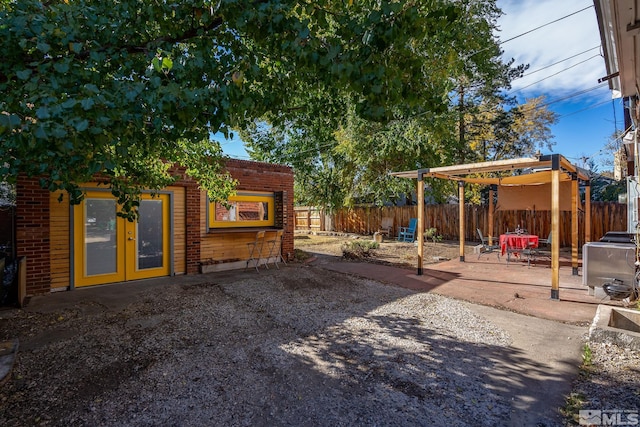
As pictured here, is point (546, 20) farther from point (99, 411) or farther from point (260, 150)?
point (260, 150)

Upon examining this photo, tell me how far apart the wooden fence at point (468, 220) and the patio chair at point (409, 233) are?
68 cm

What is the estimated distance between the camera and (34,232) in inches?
220

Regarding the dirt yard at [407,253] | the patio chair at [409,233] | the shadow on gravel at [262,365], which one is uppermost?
the patio chair at [409,233]

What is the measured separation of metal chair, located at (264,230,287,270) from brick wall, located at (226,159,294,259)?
0.17m

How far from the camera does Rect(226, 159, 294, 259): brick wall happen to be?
8.38 metres

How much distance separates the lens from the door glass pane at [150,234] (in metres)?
6.89

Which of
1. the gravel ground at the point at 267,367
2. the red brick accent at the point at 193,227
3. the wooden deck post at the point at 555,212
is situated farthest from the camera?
the red brick accent at the point at 193,227

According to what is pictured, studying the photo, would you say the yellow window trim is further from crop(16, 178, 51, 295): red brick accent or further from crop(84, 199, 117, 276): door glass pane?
crop(16, 178, 51, 295): red brick accent

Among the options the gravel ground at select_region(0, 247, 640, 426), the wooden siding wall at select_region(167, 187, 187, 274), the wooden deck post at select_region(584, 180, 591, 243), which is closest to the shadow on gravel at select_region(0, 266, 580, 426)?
the gravel ground at select_region(0, 247, 640, 426)

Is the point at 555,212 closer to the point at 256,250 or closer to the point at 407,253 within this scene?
the point at 407,253

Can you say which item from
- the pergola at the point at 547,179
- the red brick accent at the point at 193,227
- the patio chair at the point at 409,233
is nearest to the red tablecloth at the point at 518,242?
the pergola at the point at 547,179

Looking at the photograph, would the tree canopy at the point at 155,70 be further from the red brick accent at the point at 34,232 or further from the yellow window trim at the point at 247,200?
the yellow window trim at the point at 247,200

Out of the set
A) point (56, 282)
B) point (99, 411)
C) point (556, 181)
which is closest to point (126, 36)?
point (99, 411)

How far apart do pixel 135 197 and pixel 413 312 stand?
164 inches
